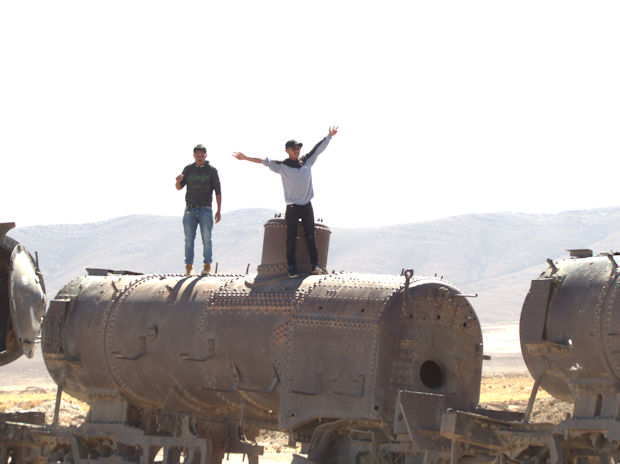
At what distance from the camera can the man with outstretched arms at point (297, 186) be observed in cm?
1371

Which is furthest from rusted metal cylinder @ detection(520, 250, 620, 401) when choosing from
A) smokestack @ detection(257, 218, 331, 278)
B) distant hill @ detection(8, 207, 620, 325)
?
distant hill @ detection(8, 207, 620, 325)

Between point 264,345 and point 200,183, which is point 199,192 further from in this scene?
point 264,345

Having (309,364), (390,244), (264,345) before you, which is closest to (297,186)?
(264,345)

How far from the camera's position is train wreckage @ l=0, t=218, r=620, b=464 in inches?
444

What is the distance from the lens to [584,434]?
1087cm

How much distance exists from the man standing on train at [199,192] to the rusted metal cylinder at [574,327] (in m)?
5.73

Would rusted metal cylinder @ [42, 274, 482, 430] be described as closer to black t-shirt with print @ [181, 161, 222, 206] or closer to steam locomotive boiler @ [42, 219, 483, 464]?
steam locomotive boiler @ [42, 219, 483, 464]

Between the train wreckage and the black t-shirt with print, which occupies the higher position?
the black t-shirt with print

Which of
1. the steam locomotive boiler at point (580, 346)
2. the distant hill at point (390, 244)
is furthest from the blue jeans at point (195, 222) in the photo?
the distant hill at point (390, 244)

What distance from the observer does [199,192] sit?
51.7 feet

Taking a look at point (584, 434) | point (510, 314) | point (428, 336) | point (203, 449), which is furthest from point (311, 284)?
point (510, 314)

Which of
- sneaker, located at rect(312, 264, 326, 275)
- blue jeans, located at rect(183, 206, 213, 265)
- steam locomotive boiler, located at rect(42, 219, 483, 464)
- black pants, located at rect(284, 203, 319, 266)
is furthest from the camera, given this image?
blue jeans, located at rect(183, 206, 213, 265)

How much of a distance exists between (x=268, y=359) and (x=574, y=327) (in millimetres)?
3803

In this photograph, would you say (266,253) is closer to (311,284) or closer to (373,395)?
(311,284)
